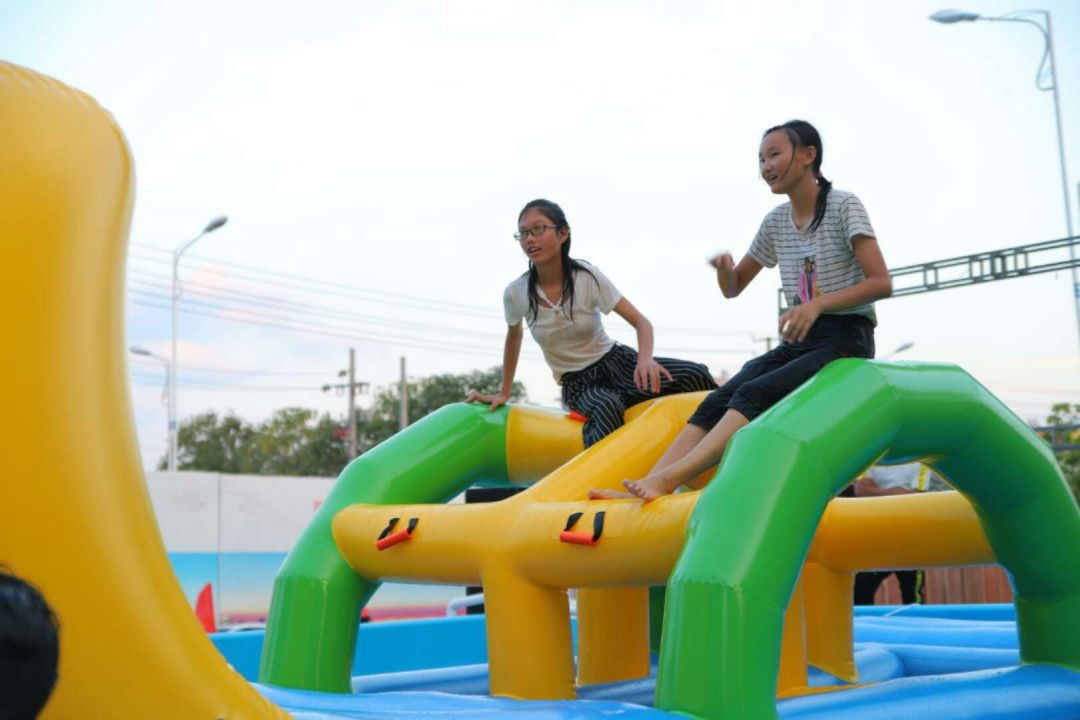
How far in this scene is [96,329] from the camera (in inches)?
70.9

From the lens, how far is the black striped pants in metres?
3.75

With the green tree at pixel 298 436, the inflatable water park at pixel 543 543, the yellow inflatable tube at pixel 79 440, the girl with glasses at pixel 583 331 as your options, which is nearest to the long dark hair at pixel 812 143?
the inflatable water park at pixel 543 543

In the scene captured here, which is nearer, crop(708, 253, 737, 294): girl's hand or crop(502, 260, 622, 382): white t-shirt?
crop(708, 253, 737, 294): girl's hand

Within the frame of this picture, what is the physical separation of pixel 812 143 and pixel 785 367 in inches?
24.3

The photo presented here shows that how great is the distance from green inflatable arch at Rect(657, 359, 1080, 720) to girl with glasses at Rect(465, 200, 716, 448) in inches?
37.2

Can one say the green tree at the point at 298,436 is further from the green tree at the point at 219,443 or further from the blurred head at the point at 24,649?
A: the blurred head at the point at 24,649

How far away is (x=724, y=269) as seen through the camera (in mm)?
Result: 3408

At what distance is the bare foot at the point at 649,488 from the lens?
9.38ft

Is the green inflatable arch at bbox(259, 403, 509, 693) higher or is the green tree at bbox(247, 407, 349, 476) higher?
the green tree at bbox(247, 407, 349, 476)

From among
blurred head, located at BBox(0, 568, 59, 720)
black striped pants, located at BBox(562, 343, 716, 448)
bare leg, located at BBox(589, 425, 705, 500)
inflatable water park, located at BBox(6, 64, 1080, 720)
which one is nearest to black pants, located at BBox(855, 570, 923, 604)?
inflatable water park, located at BBox(6, 64, 1080, 720)

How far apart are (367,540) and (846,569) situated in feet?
4.73

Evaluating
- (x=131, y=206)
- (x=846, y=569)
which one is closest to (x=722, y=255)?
(x=846, y=569)

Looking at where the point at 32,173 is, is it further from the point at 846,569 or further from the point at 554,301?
the point at 846,569

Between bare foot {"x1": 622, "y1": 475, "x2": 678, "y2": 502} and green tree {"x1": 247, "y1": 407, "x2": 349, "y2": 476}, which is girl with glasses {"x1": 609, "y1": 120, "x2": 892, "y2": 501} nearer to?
bare foot {"x1": 622, "y1": 475, "x2": 678, "y2": 502}
